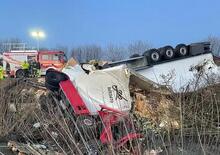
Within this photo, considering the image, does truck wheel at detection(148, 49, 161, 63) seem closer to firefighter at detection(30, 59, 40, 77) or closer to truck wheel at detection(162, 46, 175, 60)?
truck wheel at detection(162, 46, 175, 60)

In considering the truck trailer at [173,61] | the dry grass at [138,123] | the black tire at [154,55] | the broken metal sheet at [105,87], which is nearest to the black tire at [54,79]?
the broken metal sheet at [105,87]

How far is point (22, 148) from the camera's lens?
8188mm

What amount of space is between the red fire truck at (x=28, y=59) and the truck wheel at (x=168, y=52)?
1995 centimetres

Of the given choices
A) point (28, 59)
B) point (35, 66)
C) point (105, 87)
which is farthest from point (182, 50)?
point (28, 59)

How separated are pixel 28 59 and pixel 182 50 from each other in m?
25.8

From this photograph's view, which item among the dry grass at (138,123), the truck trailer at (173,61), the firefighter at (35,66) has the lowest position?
the dry grass at (138,123)

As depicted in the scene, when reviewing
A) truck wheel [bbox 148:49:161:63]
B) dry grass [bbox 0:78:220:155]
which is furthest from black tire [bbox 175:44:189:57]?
dry grass [bbox 0:78:220:155]

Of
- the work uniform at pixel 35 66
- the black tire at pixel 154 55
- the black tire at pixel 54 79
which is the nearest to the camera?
the black tire at pixel 54 79

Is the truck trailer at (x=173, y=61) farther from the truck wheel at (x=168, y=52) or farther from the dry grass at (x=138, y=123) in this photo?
the dry grass at (x=138, y=123)

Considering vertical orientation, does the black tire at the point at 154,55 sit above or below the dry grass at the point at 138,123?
above

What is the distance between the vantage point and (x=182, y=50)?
563 inches

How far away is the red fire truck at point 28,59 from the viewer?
111ft

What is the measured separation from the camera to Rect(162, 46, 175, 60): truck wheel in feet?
46.2

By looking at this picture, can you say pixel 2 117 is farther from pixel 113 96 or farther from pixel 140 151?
pixel 140 151
